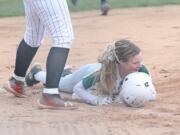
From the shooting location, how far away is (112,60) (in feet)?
20.3

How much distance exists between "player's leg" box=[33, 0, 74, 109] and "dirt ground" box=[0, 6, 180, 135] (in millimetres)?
126

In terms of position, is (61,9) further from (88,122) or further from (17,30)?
(17,30)

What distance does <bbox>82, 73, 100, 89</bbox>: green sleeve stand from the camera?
6.29 metres

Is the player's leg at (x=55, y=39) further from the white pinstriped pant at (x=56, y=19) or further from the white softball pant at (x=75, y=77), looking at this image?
the white softball pant at (x=75, y=77)

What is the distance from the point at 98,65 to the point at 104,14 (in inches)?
326

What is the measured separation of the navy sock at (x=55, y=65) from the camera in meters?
5.98

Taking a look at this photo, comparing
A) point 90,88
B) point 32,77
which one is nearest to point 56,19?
point 90,88

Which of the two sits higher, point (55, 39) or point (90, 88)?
point (55, 39)

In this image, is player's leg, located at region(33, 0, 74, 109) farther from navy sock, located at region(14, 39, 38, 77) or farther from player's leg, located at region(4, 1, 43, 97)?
navy sock, located at region(14, 39, 38, 77)

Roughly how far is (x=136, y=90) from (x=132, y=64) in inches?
10.3

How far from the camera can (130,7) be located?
16.1 metres

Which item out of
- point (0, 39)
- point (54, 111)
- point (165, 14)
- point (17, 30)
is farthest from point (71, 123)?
point (165, 14)

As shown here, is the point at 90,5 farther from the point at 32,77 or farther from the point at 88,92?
the point at 88,92

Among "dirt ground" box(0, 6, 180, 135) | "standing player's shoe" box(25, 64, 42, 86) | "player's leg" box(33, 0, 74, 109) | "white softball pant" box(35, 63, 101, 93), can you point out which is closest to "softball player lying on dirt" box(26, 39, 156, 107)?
"dirt ground" box(0, 6, 180, 135)
